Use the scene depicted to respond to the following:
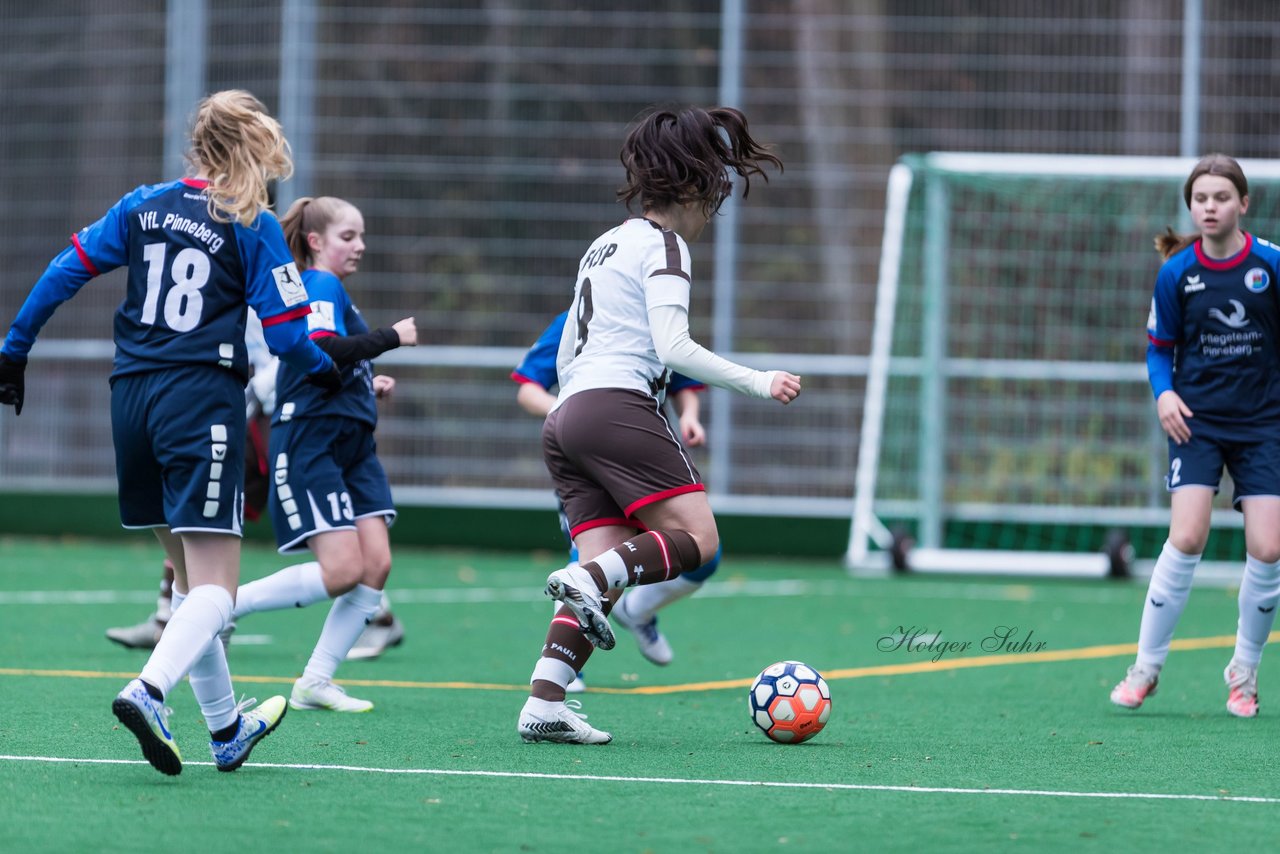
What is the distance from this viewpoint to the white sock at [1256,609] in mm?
6332


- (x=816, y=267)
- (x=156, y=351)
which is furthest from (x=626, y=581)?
(x=816, y=267)

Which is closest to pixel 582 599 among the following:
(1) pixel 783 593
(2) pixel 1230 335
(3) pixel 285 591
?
(3) pixel 285 591

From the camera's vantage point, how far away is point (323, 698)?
240 inches

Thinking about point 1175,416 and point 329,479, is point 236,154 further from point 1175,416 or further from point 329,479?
point 1175,416

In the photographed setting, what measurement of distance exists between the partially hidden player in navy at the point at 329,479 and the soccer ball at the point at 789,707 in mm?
1360

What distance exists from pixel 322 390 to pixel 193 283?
1.79 metres

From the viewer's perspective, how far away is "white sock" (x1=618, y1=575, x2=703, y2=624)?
7051mm

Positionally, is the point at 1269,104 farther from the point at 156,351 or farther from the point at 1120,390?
the point at 156,351

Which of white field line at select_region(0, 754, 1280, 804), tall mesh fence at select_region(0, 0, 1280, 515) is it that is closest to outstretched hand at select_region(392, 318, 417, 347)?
white field line at select_region(0, 754, 1280, 804)

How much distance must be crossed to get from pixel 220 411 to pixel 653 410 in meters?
1.23

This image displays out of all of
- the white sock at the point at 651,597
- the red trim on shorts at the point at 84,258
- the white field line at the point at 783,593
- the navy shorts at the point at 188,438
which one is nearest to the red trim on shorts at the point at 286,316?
the navy shorts at the point at 188,438

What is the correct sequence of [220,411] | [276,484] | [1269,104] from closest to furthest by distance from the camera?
1. [220,411]
2. [276,484]
3. [1269,104]

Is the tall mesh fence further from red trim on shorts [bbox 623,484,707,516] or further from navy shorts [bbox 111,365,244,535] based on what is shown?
navy shorts [bbox 111,365,244,535]

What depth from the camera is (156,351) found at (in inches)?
184
